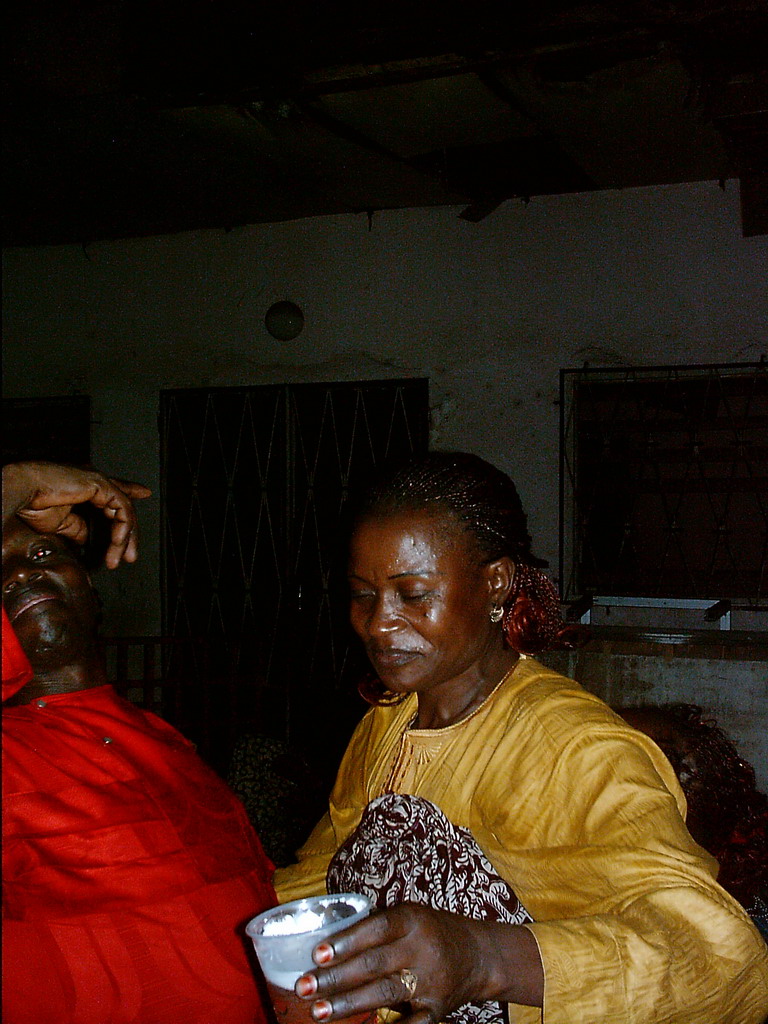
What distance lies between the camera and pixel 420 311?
5984mm

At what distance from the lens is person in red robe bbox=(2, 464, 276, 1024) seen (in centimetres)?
147

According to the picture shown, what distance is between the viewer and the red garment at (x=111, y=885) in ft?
4.80

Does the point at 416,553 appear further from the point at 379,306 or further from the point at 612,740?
the point at 379,306

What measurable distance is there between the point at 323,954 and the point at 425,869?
49cm

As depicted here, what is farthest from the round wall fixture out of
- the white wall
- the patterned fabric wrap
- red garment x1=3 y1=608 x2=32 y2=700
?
red garment x1=3 y1=608 x2=32 y2=700

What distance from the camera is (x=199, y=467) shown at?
646 cm

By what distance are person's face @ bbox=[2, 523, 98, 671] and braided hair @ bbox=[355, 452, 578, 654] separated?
0.54 m

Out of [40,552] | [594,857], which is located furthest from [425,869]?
[40,552]

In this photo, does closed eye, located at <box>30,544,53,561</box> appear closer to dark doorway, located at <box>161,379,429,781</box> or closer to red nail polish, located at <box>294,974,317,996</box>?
red nail polish, located at <box>294,974,317,996</box>

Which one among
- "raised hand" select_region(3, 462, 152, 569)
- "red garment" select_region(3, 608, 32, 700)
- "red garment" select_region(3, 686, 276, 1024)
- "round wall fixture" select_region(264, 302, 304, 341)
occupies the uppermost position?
"round wall fixture" select_region(264, 302, 304, 341)

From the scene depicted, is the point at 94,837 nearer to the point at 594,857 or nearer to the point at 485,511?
the point at 594,857

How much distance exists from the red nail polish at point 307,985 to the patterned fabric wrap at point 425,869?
1.28ft

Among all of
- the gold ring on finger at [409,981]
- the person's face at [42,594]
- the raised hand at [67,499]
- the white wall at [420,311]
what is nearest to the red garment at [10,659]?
the raised hand at [67,499]

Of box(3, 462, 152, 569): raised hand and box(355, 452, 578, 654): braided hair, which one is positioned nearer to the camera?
box(3, 462, 152, 569): raised hand
